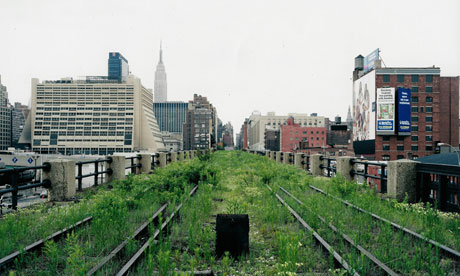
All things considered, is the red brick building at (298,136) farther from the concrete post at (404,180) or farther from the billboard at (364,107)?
the concrete post at (404,180)

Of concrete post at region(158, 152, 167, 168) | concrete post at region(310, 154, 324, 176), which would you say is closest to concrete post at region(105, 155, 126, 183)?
concrete post at region(158, 152, 167, 168)

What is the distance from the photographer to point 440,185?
27.6 ft

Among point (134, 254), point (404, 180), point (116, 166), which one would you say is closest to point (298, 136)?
point (116, 166)

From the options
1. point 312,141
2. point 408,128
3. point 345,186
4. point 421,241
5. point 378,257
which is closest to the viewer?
point 378,257

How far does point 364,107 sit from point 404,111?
15.7 metres

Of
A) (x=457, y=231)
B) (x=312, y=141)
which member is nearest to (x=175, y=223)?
(x=457, y=231)

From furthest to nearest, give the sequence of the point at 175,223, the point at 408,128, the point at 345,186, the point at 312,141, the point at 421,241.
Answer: the point at 312,141 < the point at 408,128 < the point at 345,186 < the point at 175,223 < the point at 421,241

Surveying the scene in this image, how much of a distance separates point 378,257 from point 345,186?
5.79 m

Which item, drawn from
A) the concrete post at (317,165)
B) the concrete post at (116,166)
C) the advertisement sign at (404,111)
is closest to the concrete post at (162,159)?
the concrete post at (116,166)

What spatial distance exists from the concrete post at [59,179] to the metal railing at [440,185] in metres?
10.9

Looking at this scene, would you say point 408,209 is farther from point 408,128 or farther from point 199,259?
point 408,128

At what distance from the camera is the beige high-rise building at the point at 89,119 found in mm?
177500

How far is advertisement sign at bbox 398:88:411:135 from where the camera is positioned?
95.5 m

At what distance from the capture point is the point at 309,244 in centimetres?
538
